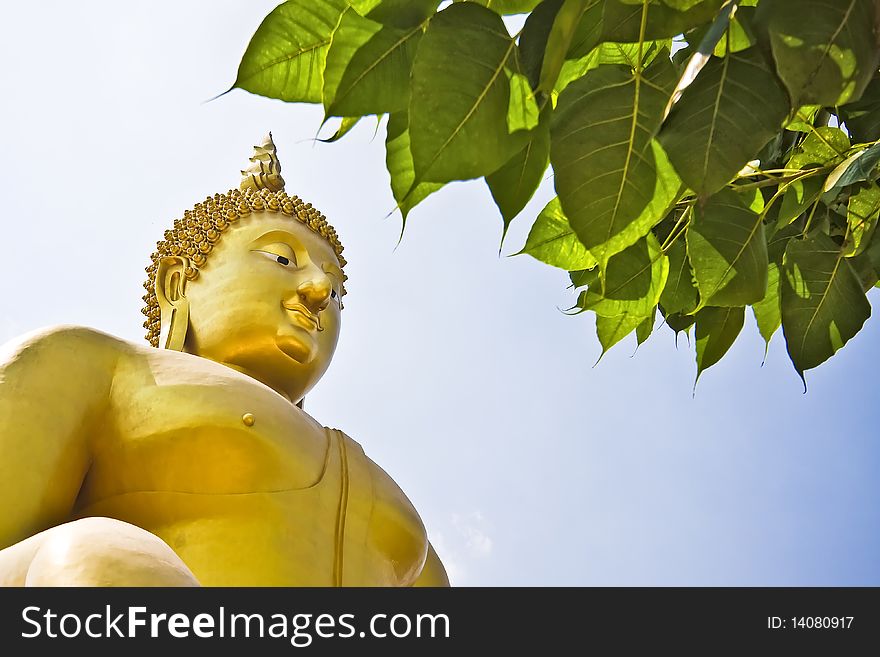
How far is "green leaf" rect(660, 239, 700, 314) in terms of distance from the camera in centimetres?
197

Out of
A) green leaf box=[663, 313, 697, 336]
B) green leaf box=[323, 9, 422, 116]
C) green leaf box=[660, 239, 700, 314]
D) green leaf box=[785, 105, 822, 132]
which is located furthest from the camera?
green leaf box=[663, 313, 697, 336]

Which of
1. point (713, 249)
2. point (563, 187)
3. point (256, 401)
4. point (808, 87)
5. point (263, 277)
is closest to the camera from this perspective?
point (808, 87)

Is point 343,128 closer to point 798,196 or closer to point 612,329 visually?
point 612,329

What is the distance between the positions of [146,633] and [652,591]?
2.43ft

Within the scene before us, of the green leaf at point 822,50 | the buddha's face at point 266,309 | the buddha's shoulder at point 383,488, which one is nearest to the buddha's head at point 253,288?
the buddha's face at point 266,309

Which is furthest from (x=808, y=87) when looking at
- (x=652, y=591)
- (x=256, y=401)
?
(x=256, y=401)

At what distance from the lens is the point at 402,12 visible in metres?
1.23

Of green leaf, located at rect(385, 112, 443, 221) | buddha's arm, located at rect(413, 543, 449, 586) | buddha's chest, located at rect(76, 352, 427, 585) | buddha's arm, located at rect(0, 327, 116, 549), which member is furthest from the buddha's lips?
green leaf, located at rect(385, 112, 443, 221)

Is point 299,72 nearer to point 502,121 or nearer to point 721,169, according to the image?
point 502,121

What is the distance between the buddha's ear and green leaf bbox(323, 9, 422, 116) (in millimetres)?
2148

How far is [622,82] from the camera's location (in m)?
1.34

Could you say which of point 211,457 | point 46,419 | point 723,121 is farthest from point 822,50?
point 46,419

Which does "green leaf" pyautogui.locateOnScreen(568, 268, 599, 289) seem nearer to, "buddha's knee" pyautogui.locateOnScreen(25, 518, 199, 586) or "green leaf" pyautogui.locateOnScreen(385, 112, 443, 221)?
"green leaf" pyautogui.locateOnScreen(385, 112, 443, 221)

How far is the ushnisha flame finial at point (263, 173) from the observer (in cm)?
389
